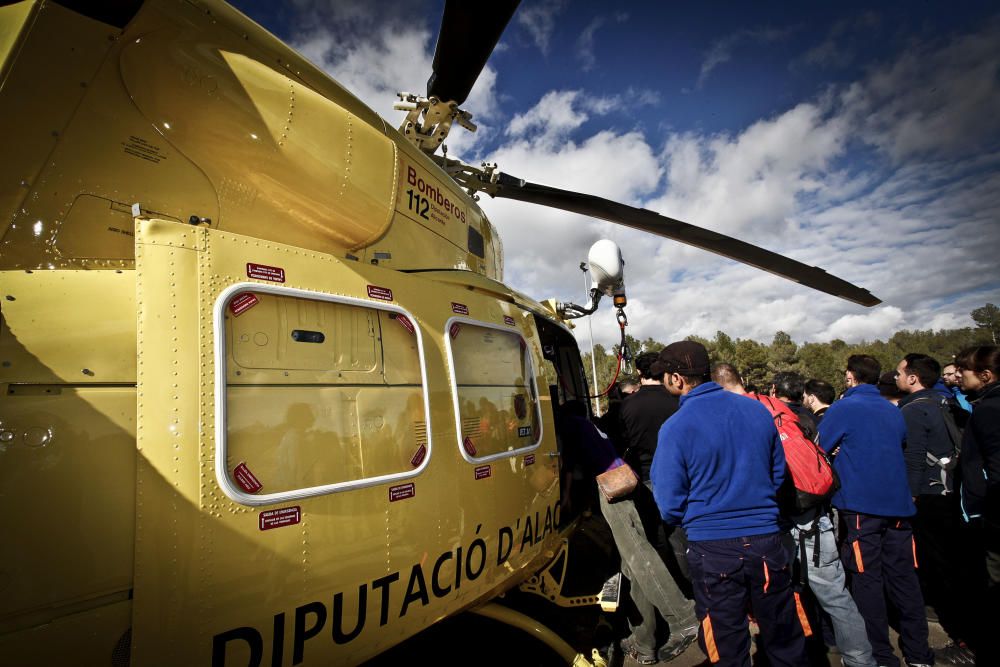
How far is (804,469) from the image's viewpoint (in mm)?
2771

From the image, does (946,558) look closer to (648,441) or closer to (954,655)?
(954,655)

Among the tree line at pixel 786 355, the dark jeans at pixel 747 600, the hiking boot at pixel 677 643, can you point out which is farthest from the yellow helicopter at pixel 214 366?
the tree line at pixel 786 355

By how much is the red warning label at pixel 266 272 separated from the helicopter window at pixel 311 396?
51 millimetres

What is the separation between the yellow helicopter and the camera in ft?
4.54

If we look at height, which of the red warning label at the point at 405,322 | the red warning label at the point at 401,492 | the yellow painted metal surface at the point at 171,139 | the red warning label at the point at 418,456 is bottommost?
the red warning label at the point at 401,492

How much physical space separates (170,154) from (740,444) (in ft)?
10.1

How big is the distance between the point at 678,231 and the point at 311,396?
11.8 feet

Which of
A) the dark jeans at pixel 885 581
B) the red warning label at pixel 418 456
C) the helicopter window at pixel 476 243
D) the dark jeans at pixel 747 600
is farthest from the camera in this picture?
the helicopter window at pixel 476 243

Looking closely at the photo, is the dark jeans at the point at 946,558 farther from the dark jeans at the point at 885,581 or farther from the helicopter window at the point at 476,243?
the helicopter window at the point at 476,243

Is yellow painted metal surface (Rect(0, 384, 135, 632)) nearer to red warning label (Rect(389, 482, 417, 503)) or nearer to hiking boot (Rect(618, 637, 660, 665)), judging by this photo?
red warning label (Rect(389, 482, 417, 503))

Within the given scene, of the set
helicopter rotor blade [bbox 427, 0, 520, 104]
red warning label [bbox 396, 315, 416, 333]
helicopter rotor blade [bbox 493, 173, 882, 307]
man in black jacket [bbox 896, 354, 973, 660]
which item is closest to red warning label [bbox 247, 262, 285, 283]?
red warning label [bbox 396, 315, 416, 333]

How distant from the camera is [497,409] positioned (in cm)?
288

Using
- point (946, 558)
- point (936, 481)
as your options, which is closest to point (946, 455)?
point (936, 481)

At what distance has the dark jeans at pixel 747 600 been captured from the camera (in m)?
2.26
